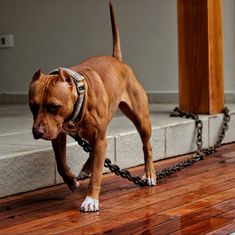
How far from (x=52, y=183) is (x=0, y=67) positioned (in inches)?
135

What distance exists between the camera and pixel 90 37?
6.63m

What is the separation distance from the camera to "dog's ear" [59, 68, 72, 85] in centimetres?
313

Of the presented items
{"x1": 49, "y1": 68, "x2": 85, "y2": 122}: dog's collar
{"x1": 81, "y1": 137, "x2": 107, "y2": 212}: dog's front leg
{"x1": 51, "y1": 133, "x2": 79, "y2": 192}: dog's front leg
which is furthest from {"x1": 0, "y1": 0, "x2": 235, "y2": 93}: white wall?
{"x1": 49, "y1": 68, "x2": 85, "y2": 122}: dog's collar

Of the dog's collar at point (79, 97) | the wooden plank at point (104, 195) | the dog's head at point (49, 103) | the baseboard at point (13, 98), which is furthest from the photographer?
the baseboard at point (13, 98)

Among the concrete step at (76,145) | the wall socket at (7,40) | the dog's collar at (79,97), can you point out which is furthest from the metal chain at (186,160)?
the wall socket at (7,40)

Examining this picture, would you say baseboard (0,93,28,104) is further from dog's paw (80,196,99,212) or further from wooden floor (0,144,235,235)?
dog's paw (80,196,99,212)

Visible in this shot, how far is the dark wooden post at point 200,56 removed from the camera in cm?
534

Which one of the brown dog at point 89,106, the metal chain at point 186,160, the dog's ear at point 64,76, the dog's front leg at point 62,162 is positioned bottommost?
the metal chain at point 186,160

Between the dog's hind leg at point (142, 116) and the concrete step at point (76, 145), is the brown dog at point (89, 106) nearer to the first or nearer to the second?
the dog's hind leg at point (142, 116)

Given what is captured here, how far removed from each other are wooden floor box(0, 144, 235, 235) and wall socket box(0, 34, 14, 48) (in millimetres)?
3150

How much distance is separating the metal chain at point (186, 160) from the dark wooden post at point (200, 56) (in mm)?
135

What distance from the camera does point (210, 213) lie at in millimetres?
3197

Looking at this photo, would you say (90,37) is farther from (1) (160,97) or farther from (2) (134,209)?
(2) (134,209)

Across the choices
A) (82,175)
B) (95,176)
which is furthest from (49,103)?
(82,175)
